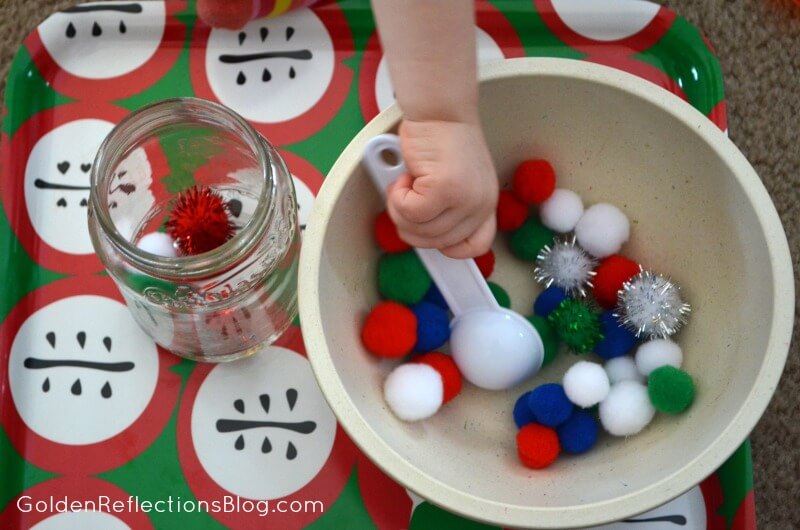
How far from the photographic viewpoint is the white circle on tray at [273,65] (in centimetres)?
49

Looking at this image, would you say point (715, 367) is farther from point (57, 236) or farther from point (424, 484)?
point (57, 236)

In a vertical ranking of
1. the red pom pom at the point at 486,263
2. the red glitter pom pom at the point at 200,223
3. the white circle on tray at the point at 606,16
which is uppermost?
the white circle on tray at the point at 606,16

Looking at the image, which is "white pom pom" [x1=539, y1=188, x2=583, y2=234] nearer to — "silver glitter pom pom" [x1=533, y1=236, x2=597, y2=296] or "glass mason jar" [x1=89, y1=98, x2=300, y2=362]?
"silver glitter pom pom" [x1=533, y1=236, x2=597, y2=296]

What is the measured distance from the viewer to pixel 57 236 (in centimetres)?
48

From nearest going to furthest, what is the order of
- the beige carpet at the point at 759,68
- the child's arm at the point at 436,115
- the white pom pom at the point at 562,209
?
the child's arm at the point at 436,115, the white pom pom at the point at 562,209, the beige carpet at the point at 759,68

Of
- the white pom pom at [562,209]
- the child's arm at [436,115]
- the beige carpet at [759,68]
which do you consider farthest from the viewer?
the beige carpet at [759,68]

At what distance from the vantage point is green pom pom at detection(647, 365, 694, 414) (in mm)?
398

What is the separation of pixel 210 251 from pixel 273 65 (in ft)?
0.57

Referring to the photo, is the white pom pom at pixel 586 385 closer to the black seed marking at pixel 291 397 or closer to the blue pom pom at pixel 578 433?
the blue pom pom at pixel 578 433

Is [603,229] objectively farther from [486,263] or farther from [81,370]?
[81,370]

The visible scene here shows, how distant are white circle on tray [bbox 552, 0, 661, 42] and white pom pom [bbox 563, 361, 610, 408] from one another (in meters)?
0.21

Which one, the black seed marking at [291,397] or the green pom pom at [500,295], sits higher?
the green pom pom at [500,295]

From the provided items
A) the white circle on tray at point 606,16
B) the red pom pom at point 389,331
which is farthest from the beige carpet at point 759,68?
the red pom pom at point 389,331

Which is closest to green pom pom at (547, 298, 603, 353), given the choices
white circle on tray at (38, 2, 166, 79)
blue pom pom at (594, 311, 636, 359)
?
blue pom pom at (594, 311, 636, 359)
